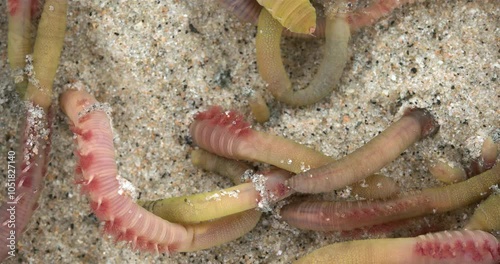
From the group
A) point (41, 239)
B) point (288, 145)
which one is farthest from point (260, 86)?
point (41, 239)

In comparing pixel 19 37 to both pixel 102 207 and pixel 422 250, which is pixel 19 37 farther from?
pixel 422 250

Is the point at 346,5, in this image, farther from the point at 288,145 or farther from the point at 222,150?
the point at 222,150

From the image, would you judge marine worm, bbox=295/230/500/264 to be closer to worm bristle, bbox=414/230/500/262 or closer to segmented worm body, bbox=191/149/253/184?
worm bristle, bbox=414/230/500/262

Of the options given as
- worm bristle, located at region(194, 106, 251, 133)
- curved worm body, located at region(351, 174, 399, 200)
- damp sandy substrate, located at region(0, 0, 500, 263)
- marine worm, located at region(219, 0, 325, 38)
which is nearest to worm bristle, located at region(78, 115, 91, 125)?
damp sandy substrate, located at region(0, 0, 500, 263)

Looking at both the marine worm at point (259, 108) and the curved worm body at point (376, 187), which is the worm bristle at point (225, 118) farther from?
the curved worm body at point (376, 187)

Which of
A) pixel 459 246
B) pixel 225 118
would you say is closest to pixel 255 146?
pixel 225 118

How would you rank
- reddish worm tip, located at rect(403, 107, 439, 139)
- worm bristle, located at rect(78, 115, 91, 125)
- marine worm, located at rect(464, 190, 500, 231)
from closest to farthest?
marine worm, located at rect(464, 190, 500, 231), worm bristle, located at rect(78, 115, 91, 125), reddish worm tip, located at rect(403, 107, 439, 139)

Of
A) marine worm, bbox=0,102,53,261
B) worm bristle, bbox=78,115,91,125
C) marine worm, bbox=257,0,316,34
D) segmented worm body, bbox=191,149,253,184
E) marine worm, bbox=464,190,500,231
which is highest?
marine worm, bbox=257,0,316,34

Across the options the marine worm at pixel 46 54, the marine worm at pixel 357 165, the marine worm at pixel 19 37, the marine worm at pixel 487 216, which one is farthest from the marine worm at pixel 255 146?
the marine worm at pixel 19 37
